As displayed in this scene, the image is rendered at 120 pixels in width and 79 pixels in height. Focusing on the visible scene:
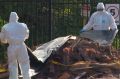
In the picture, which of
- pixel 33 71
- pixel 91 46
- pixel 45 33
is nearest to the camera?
pixel 33 71

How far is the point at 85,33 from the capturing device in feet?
50.6

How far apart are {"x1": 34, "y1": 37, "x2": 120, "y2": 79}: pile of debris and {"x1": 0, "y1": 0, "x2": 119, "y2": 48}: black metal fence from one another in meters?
3.73

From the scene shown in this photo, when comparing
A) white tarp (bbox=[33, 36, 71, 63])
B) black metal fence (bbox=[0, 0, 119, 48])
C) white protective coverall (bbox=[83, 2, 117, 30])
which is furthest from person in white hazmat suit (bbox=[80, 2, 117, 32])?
black metal fence (bbox=[0, 0, 119, 48])

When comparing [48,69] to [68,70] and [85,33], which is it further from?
[85,33]

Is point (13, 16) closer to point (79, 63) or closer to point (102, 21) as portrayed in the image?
point (79, 63)

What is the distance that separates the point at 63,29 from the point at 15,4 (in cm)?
189

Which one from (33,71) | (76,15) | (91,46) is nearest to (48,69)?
(33,71)

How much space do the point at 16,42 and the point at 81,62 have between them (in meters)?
2.38

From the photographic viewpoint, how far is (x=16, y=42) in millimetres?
12172

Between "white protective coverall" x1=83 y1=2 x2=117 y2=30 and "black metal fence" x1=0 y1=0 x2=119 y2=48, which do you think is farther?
"black metal fence" x1=0 y1=0 x2=119 y2=48

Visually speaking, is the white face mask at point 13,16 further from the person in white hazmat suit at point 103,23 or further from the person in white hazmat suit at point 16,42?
the person in white hazmat suit at point 103,23

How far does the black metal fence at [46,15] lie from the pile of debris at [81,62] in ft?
12.2

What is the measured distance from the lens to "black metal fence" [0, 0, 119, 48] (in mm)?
18547

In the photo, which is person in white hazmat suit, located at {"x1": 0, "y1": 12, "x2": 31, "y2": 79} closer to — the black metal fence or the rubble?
the rubble
